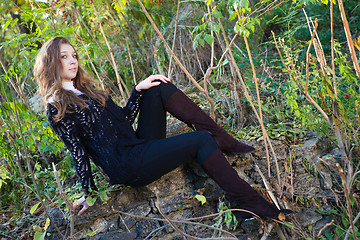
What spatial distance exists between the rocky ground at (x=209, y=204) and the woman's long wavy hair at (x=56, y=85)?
67 centimetres

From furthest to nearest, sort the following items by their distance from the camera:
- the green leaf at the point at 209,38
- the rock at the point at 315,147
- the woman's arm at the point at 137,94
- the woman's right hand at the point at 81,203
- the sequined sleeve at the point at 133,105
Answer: the rock at the point at 315,147 → the sequined sleeve at the point at 133,105 → the woman's arm at the point at 137,94 → the woman's right hand at the point at 81,203 → the green leaf at the point at 209,38

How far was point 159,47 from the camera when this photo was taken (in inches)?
158

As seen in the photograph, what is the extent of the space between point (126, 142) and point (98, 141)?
18 cm

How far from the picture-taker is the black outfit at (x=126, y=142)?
2145 millimetres

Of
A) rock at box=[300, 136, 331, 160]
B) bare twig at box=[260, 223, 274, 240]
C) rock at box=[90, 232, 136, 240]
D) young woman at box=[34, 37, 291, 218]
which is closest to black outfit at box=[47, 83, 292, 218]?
young woman at box=[34, 37, 291, 218]

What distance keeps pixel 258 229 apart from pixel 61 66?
1.61 meters

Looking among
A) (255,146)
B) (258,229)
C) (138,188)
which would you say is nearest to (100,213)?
(138,188)

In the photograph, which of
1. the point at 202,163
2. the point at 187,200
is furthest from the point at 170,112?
the point at 187,200

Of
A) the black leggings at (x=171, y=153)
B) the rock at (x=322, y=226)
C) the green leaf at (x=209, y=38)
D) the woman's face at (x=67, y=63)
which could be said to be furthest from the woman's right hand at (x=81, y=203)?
the rock at (x=322, y=226)

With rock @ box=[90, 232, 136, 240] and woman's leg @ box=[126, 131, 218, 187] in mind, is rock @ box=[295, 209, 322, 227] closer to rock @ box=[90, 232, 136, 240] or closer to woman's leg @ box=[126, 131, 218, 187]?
woman's leg @ box=[126, 131, 218, 187]

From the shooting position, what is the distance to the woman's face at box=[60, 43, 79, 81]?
230 centimetres

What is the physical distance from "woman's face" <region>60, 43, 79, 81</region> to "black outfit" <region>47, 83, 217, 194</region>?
0.19 metres

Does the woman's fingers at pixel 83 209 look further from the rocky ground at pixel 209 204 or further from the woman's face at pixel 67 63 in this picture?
the woman's face at pixel 67 63

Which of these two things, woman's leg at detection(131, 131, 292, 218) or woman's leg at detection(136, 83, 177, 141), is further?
woman's leg at detection(136, 83, 177, 141)
